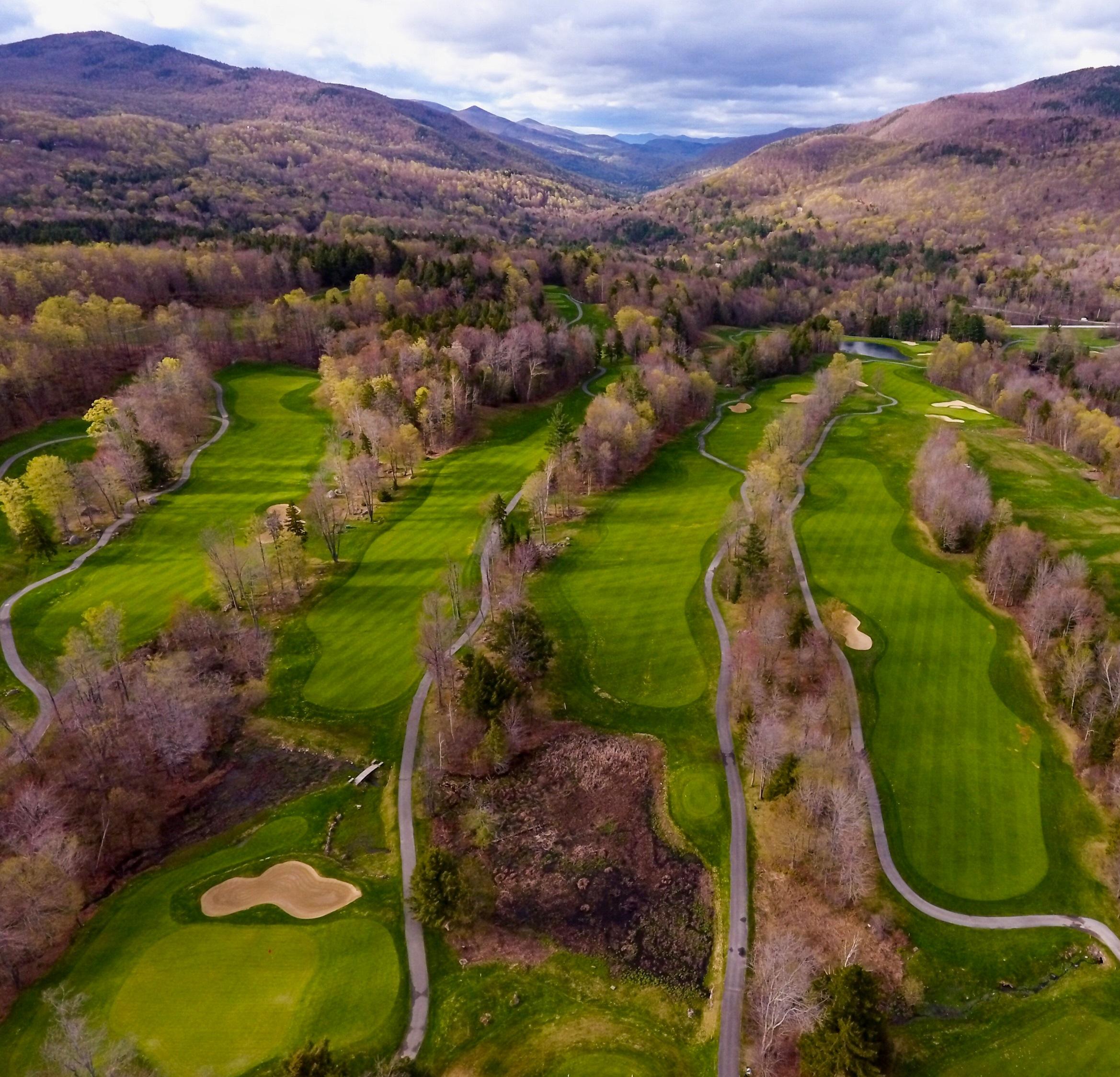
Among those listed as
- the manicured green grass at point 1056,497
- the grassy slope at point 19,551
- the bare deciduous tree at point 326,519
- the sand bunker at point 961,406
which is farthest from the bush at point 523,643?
the sand bunker at point 961,406

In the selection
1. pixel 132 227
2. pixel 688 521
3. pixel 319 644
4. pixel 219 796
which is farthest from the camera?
pixel 132 227

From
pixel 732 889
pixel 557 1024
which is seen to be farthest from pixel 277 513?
pixel 732 889

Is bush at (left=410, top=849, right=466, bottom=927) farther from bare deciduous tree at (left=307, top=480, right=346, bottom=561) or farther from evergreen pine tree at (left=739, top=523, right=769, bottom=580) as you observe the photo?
bare deciduous tree at (left=307, top=480, right=346, bottom=561)

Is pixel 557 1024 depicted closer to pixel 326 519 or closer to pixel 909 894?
pixel 909 894

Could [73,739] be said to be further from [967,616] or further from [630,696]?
[967,616]

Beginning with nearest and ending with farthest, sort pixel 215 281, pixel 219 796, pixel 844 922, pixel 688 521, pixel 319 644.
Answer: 1. pixel 844 922
2. pixel 219 796
3. pixel 319 644
4. pixel 688 521
5. pixel 215 281

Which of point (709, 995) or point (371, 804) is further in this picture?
point (371, 804)

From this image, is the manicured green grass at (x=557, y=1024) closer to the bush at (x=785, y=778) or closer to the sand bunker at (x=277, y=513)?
the bush at (x=785, y=778)

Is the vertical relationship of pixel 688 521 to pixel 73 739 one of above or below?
above

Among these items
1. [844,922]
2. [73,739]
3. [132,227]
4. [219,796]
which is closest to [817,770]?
[844,922]
